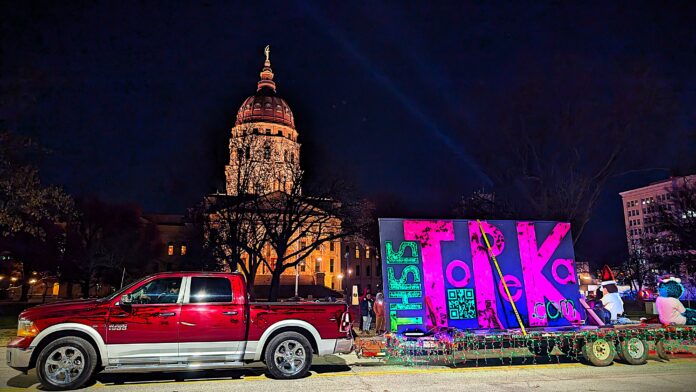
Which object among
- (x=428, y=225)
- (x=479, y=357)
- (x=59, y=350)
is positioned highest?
(x=428, y=225)

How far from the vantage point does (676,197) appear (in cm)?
3656

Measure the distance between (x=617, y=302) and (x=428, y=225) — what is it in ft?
18.1

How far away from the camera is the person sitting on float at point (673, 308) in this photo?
1107cm

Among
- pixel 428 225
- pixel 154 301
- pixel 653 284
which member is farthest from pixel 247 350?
pixel 653 284

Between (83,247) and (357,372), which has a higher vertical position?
(83,247)

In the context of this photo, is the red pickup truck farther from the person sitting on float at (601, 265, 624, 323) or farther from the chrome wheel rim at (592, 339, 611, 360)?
the person sitting on float at (601, 265, 624, 323)

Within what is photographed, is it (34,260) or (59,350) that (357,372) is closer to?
(59,350)

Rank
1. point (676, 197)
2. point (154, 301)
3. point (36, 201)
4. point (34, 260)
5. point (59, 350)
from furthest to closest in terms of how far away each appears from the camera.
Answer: point (34, 260)
point (676, 197)
point (36, 201)
point (154, 301)
point (59, 350)

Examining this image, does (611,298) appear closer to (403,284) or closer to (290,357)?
(403,284)

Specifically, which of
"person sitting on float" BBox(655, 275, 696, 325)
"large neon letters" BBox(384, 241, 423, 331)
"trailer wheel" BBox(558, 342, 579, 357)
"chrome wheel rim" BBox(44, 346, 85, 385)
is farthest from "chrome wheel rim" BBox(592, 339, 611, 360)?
"chrome wheel rim" BBox(44, 346, 85, 385)

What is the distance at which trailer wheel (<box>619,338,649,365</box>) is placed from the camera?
10.5 metres

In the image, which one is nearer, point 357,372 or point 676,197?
point 357,372

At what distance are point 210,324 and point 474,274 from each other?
6.01 metres

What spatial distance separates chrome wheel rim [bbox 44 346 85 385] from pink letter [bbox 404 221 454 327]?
272 inches
